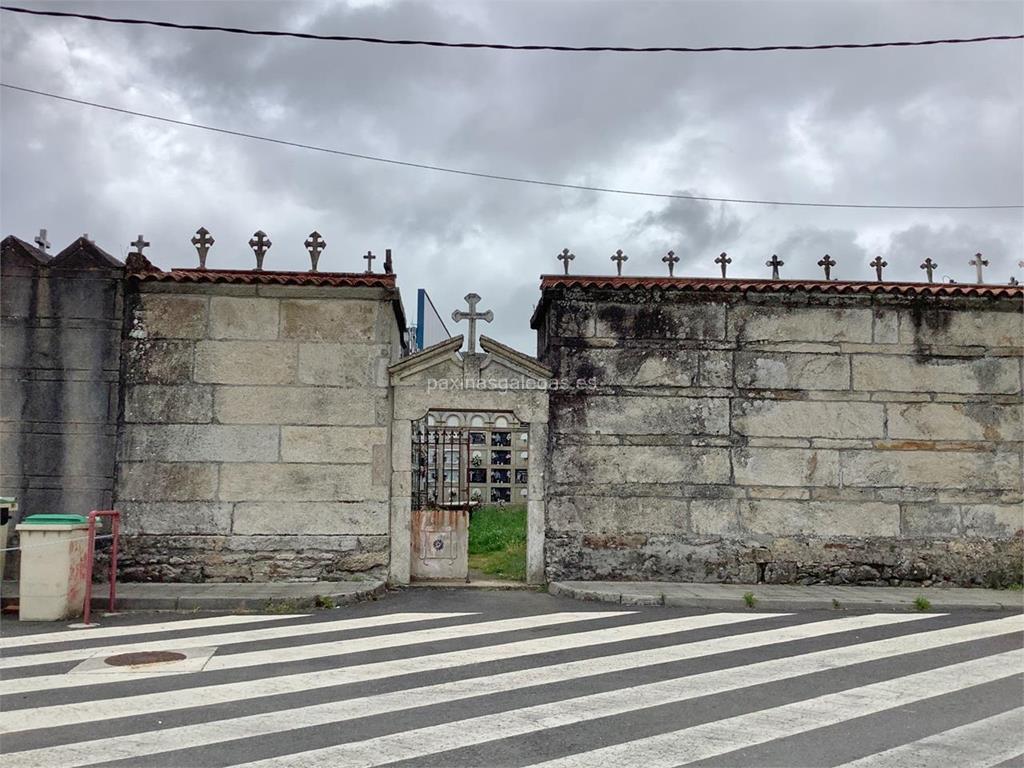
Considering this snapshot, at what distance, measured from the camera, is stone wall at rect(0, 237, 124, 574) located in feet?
36.2

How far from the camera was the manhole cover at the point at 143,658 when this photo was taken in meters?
7.15

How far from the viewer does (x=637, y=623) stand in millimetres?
9109

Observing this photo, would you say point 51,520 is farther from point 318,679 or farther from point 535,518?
point 535,518

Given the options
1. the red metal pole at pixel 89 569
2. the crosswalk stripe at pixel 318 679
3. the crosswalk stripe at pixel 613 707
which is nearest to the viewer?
the crosswalk stripe at pixel 613 707

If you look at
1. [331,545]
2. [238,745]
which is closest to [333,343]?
[331,545]

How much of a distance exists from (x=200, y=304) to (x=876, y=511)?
9.29 metres

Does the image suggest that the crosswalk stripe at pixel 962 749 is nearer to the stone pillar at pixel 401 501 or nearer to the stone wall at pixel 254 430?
the stone pillar at pixel 401 501

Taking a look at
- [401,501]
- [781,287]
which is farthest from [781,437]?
[401,501]

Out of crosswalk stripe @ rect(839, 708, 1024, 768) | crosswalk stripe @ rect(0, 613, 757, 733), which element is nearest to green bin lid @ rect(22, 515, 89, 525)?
crosswalk stripe @ rect(0, 613, 757, 733)

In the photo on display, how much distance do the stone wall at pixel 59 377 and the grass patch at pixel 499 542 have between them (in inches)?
209

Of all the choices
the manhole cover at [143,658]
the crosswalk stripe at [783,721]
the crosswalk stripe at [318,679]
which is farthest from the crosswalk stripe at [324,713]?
the manhole cover at [143,658]

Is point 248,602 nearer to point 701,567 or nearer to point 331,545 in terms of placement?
point 331,545

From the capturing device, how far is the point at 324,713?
5742 millimetres

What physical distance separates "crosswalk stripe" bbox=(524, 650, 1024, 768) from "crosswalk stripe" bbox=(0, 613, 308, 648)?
434cm
